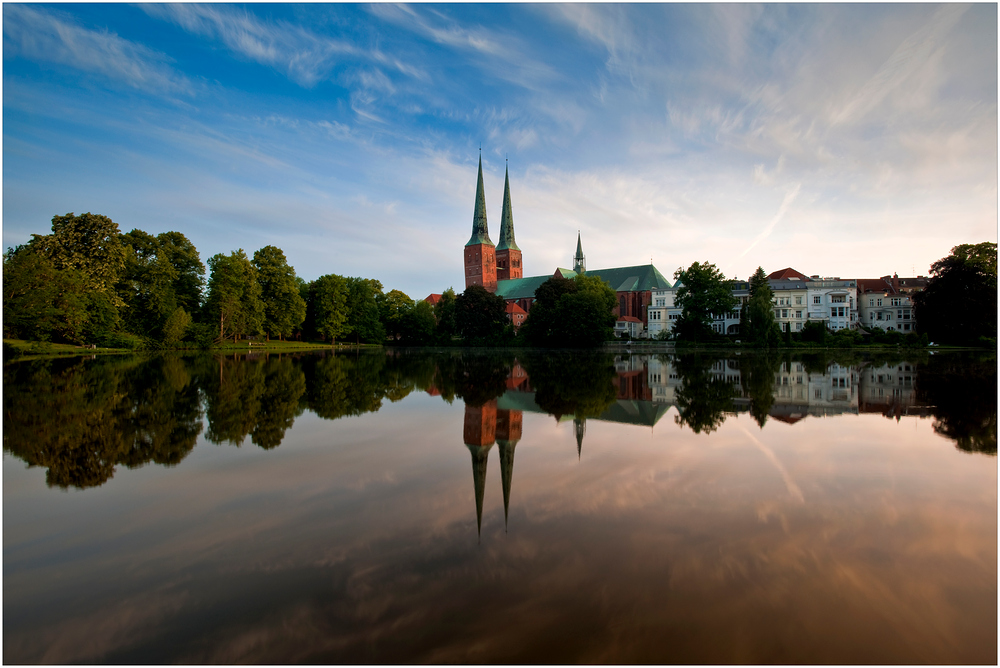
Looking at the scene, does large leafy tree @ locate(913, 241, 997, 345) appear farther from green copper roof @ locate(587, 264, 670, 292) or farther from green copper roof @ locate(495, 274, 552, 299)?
green copper roof @ locate(495, 274, 552, 299)

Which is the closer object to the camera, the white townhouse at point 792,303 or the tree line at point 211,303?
the tree line at point 211,303

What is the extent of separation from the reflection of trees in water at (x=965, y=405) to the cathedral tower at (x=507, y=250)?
9696 cm

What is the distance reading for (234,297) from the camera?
5466 centimetres

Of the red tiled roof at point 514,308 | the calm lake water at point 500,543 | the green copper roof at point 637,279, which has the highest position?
the green copper roof at point 637,279

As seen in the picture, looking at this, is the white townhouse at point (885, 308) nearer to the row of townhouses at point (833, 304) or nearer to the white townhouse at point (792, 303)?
the row of townhouses at point (833, 304)

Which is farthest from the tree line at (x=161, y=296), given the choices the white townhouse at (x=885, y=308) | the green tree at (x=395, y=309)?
the white townhouse at (x=885, y=308)

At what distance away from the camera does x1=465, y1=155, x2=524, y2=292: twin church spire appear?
110m

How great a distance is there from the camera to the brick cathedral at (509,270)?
95.0m

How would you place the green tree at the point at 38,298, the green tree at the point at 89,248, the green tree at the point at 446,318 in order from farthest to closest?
the green tree at the point at 446,318, the green tree at the point at 89,248, the green tree at the point at 38,298

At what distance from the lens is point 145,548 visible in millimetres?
4344

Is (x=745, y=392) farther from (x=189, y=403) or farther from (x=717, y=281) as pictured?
(x=717, y=281)

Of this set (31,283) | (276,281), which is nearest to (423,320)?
(276,281)

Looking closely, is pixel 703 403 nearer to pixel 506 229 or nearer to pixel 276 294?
pixel 276 294

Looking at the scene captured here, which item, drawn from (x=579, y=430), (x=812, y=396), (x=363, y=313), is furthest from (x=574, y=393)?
(x=363, y=313)
